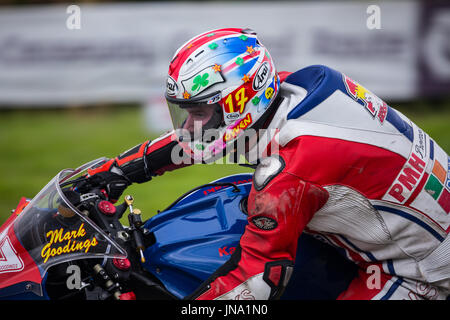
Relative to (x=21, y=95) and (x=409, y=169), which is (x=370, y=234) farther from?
(x=21, y=95)

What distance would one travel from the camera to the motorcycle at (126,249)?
2564mm

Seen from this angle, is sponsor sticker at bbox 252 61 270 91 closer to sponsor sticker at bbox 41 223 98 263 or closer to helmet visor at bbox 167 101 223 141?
helmet visor at bbox 167 101 223 141

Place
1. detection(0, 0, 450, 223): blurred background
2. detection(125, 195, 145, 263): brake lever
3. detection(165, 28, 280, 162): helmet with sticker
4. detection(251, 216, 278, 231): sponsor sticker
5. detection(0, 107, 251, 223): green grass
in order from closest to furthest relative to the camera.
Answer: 1. detection(251, 216, 278, 231): sponsor sticker
2. detection(125, 195, 145, 263): brake lever
3. detection(165, 28, 280, 162): helmet with sticker
4. detection(0, 107, 251, 223): green grass
5. detection(0, 0, 450, 223): blurred background

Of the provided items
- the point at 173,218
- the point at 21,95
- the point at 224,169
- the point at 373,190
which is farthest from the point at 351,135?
the point at 21,95

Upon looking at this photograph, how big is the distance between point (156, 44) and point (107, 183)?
27.8ft

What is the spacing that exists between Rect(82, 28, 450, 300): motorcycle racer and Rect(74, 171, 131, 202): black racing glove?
494 mm

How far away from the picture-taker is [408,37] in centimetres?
1088

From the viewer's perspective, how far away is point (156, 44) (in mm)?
11344

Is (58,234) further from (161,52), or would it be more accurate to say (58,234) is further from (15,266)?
(161,52)

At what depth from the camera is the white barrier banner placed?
35.8 feet

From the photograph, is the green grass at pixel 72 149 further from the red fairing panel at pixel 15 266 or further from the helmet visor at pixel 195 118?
the red fairing panel at pixel 15 266

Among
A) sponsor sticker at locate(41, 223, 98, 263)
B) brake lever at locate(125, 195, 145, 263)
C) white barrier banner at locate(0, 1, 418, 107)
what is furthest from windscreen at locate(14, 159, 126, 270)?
white barrier banner at locate(0, 1, 418, 107)

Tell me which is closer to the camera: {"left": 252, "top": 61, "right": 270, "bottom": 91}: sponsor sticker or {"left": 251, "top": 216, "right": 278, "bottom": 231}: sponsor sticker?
{"left": 251, "top": 216, "right": 278, "bottom": 231}: sponsor sticker

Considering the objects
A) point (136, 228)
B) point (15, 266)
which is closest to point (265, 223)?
point (136, 228)
